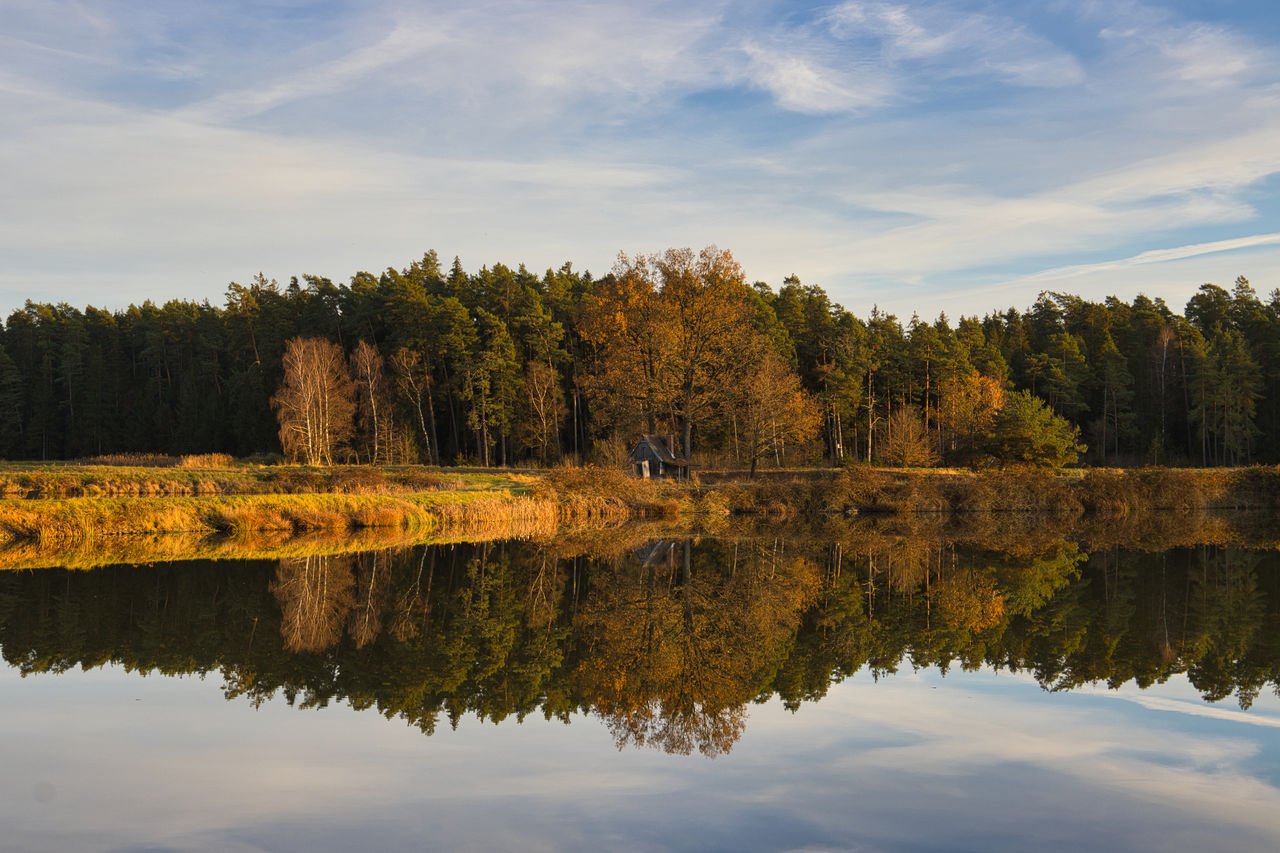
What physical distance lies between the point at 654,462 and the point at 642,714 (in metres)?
36.5

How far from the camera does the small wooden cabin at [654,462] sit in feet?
147

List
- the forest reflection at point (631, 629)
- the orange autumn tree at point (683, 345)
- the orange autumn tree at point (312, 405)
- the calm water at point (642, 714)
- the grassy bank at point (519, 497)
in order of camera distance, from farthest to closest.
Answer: the orange autumn tree at point (312, 405) < the orange autumn tree at point (683, 345) < the grassy bank at point (519, 497) < the forest reflection at point (631, 629) < the calm water at point (642, 714)

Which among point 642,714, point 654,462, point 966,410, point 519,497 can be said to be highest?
point 966,410

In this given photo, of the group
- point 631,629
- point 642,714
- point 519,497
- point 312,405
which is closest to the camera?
point 642,714

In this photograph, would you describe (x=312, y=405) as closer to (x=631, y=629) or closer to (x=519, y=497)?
(x=519, y=497)

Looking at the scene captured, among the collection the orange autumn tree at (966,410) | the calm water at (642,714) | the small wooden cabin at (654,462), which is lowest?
the calm water at (642,714)

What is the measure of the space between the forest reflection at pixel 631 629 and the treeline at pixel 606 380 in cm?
2590

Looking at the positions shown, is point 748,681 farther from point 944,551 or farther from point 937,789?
point 944,551

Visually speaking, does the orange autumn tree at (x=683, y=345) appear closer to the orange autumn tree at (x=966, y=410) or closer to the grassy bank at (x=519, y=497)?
the grassy bank at (x=519, y=497)

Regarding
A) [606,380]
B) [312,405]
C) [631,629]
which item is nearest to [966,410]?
[606,380]

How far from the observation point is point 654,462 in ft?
151

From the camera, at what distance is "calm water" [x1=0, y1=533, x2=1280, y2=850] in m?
6.53

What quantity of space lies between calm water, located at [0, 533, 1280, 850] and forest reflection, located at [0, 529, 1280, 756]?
72 mm

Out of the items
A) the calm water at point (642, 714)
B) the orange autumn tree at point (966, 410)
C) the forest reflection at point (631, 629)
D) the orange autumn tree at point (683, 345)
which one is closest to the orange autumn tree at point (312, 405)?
the orange autumn tree at point (683, 345)
